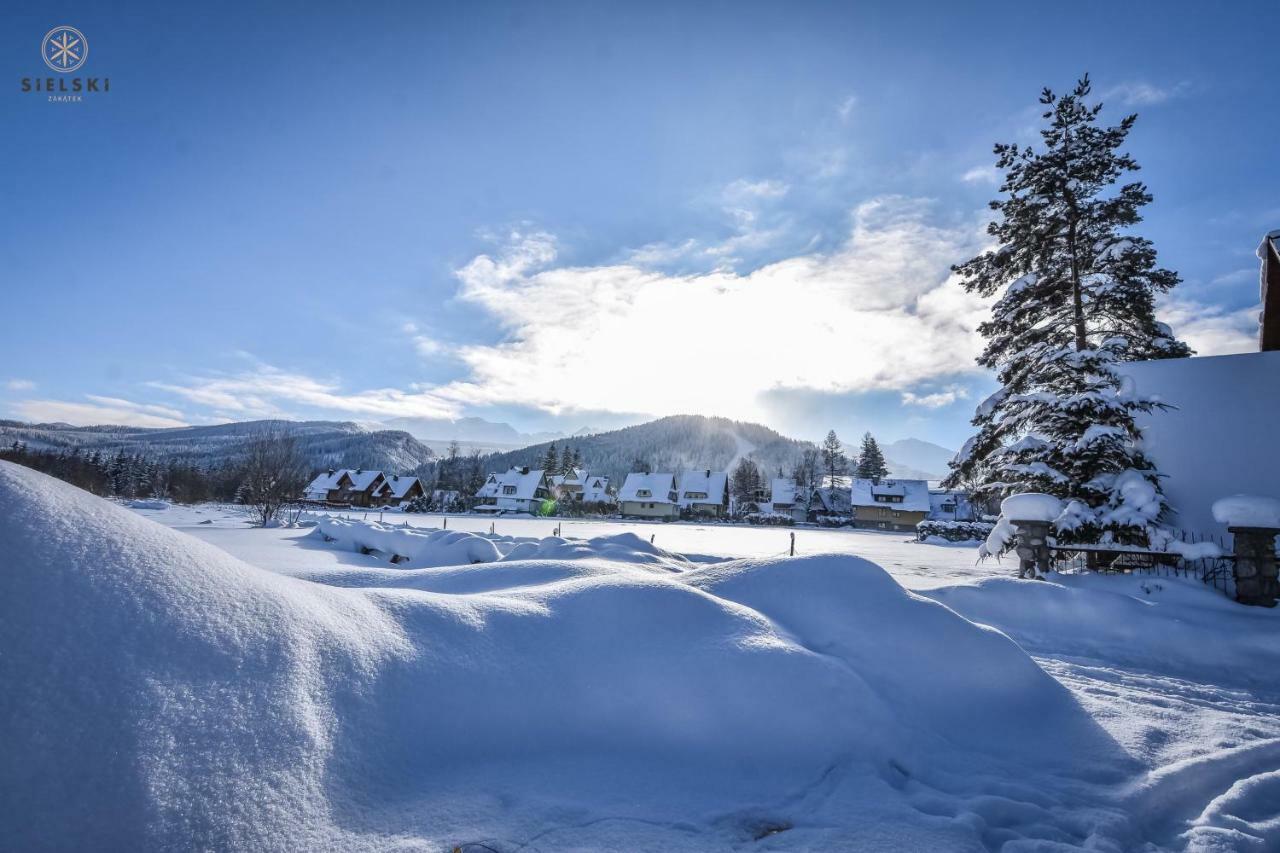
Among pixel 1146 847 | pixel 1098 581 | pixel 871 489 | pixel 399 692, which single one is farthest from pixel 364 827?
pixel 871 489

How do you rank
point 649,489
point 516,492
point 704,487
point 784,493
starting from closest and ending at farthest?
point 649,489 → point 784,493 → point 704,487 → point 516,492

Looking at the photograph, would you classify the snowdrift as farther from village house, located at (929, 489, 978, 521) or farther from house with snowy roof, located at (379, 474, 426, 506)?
house with snowy roof, located at (379, 474, 426, 506)

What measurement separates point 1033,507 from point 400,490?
280 ft

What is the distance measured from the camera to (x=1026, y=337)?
43.7 feet

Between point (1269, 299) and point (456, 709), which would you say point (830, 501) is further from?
Result: point (456, 709)

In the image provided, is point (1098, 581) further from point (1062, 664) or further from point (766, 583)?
point (766, 583)

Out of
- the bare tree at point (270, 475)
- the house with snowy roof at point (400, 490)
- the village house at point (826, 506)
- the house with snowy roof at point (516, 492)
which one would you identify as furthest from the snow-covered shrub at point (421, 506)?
the village house at point (826, 506)

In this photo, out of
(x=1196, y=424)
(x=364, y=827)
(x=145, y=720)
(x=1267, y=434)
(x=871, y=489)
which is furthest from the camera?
(x=871, y=489)

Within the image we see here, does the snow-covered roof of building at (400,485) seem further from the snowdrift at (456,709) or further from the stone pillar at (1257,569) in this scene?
the stone pillar at (1257,569)

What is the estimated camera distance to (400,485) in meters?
81.8

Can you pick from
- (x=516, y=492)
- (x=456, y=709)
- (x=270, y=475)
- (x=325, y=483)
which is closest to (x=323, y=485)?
(x=325, y=483)

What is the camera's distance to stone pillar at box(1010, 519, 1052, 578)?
9190 millimetres

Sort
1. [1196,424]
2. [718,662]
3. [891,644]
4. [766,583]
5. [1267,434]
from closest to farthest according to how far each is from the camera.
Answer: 1. [718,662]
2. [891,644]
3. [766,583]
4. [1267,434]
5. [1196,424]

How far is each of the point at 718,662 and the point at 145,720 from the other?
9.33ft
